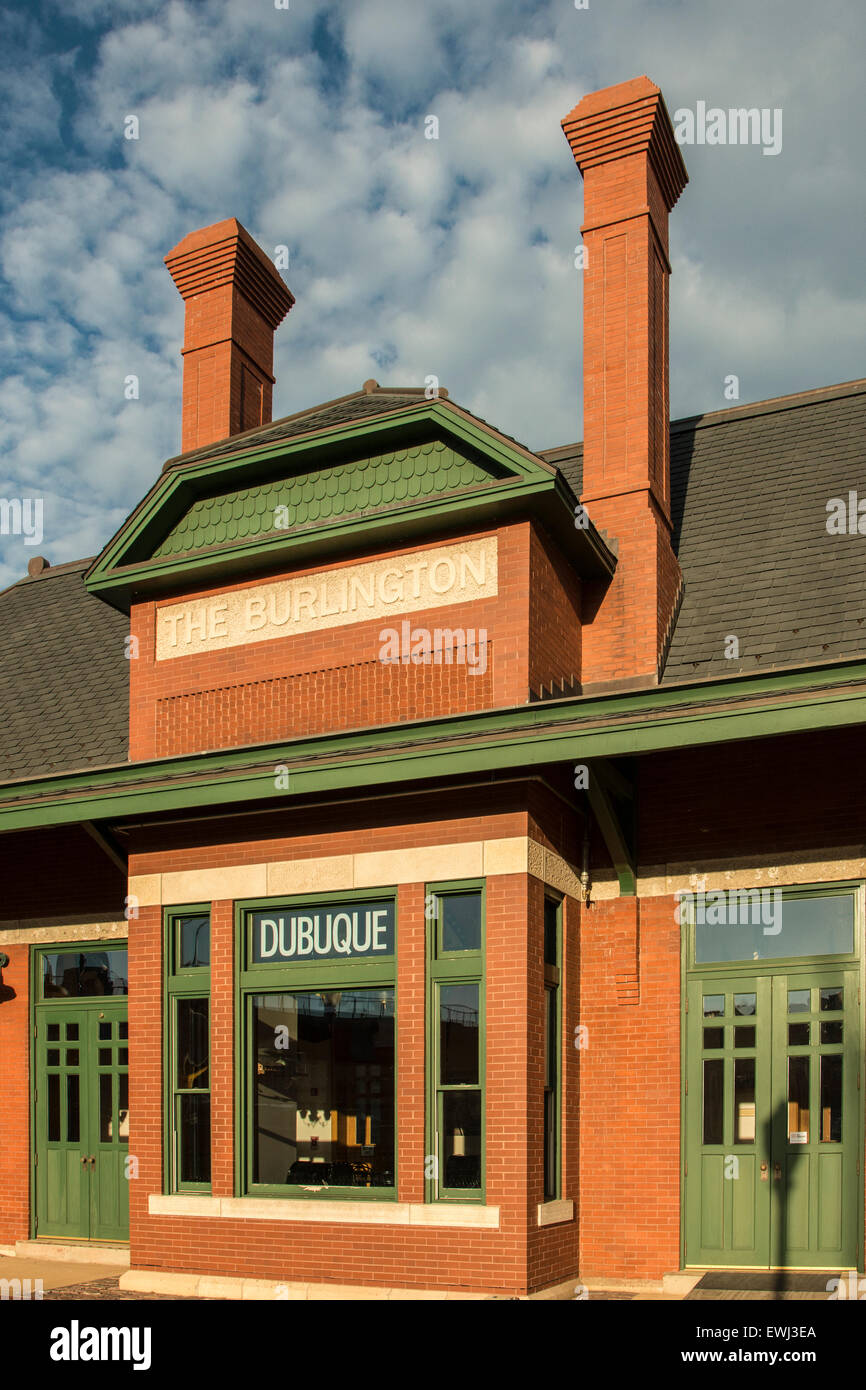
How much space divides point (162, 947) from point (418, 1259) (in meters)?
3.78

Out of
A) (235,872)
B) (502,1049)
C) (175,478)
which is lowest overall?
(502,1049)

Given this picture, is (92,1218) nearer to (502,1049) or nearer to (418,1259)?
(418,1259)

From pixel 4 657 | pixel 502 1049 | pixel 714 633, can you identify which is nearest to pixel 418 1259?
pixel 502 1049

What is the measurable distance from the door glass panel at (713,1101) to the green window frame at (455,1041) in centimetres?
194

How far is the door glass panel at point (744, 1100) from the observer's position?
11.0 meters

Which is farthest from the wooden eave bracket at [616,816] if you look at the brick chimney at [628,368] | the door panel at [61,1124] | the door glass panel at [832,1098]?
the door panel at [61,1124]

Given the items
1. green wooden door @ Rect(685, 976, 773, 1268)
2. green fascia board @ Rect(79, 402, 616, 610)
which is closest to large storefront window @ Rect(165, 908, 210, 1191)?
green fascia board @ Rect(79, 402, 616, 610)

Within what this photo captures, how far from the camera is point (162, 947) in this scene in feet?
41.5

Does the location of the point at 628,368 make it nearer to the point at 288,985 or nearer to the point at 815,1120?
the point at 288,985

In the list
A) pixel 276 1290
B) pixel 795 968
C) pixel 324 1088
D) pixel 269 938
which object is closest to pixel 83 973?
pixel 269 938

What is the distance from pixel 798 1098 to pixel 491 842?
3.23 meters

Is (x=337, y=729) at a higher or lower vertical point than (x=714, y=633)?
lower

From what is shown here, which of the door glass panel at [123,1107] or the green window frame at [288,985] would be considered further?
the door glass panel at [123,1107]

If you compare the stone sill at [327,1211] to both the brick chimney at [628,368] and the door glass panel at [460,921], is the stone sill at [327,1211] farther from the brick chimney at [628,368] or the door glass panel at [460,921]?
the brick chimney at [628,368]
